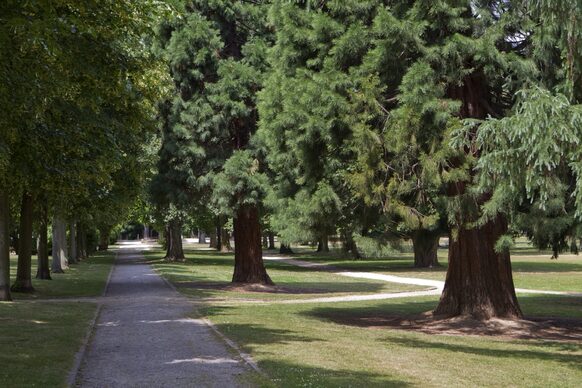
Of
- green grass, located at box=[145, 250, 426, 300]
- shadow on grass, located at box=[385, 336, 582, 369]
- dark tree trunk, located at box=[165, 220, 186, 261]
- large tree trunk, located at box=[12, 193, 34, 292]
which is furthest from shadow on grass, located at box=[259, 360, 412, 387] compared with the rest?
dark tree trunk, located at box=[165, 220, 186, 261]

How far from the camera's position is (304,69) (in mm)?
14453

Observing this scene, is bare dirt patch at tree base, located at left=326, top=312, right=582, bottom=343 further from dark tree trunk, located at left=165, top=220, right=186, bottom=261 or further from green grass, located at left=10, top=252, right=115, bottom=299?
dark tree trunk, located at left=165, top=220, right=186, bottom=261

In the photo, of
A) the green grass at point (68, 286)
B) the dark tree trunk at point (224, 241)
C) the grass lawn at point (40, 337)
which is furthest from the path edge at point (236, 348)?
the dark tree trunk at point (224, 241)

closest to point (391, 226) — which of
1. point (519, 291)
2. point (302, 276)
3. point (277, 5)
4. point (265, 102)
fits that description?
point (265, 102)

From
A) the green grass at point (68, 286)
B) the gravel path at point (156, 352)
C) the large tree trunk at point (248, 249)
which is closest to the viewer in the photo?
the gravel path at point (156, 352)

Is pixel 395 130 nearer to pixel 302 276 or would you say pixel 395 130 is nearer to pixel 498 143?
pixel 498 143

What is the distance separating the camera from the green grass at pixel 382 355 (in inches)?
333

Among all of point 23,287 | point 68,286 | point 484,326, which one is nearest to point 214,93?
point 23,287

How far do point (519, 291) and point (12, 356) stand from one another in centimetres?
2020

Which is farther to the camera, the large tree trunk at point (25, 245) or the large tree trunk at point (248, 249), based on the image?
the large tree trunk at point (248, 249)

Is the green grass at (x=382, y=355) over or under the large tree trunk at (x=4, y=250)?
under

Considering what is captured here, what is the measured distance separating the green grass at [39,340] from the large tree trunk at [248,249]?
774 centimetres

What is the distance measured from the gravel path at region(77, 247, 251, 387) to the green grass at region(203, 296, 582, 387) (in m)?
0.54

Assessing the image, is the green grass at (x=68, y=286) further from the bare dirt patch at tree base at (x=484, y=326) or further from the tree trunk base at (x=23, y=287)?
the bare dirt patch at tree base at (x=484, y=326)
